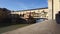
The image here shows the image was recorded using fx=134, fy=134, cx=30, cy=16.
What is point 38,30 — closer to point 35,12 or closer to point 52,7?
point 52,7

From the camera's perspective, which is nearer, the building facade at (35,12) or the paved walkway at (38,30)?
the paved walkway at (38,30)

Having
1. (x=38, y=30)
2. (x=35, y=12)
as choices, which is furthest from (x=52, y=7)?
(x=35, y=12)

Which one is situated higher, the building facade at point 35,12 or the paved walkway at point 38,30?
the building facade at point 35,12

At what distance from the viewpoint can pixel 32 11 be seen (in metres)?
18.2

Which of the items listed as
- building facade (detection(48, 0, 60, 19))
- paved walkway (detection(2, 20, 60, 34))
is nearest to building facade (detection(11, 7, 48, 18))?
building facade (detection(48, 0, 60, 19))

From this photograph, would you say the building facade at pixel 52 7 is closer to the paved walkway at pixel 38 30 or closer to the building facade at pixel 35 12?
the paved walkway at pixel 38 30

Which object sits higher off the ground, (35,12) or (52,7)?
(35,12)

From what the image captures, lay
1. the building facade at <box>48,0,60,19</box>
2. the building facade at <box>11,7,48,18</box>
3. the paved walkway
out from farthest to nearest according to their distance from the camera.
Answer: the building facade at <box>11,7,48,18</box> → the building facade at <box>48,0,60,19</box> → the paved walkway

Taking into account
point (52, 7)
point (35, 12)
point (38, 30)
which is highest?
→ point (35, 12)

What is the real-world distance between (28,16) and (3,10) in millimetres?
3576

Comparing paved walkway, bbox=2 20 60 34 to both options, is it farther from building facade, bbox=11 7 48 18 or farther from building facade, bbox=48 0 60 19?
building facade, bbox=11 7 48 18

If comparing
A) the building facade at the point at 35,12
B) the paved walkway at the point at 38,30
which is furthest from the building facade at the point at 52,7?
the building facade at the point at 35,12

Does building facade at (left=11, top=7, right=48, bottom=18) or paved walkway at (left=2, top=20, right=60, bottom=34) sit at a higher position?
building facade at (left=11, top=7, right=48, bottom=18)

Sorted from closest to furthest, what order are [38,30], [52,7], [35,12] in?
[38,30], [52,7], [35,12]
